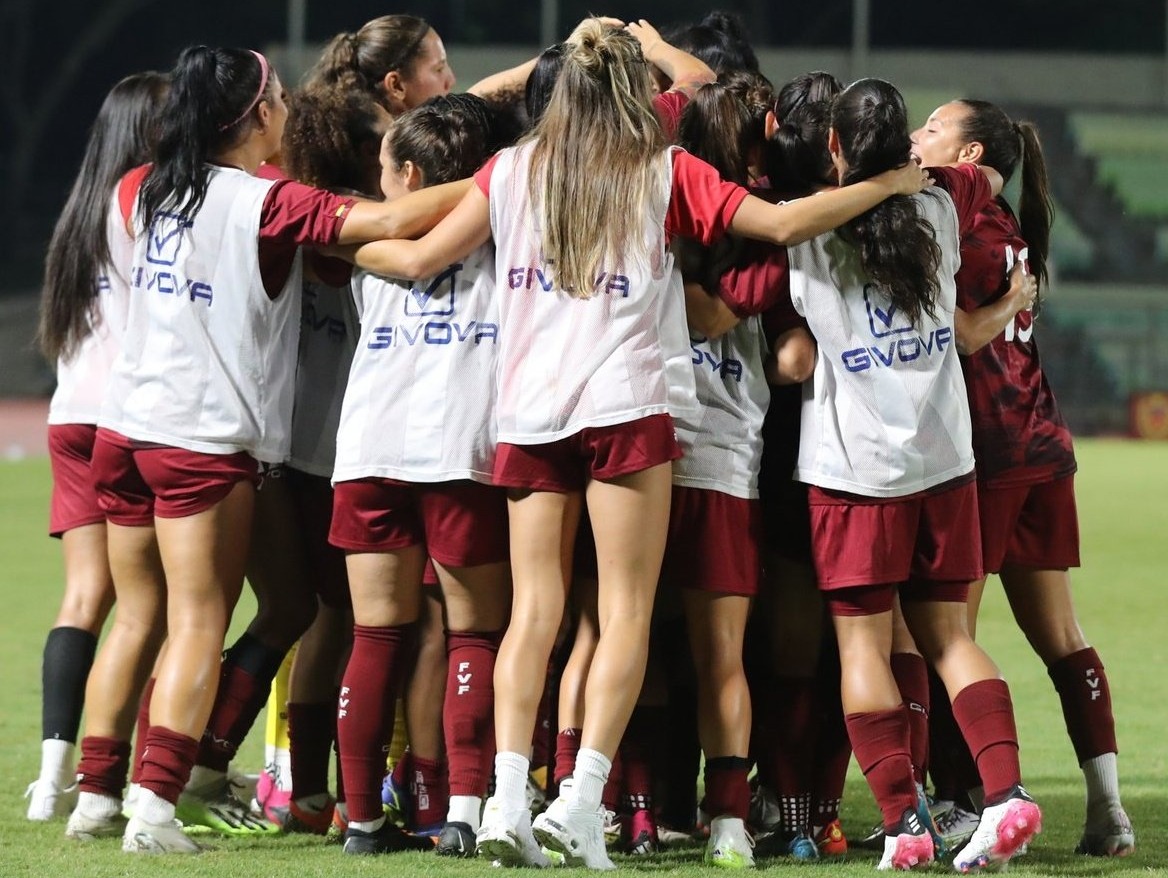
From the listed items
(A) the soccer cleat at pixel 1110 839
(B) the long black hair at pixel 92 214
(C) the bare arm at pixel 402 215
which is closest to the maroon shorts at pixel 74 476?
(B) the long black hair at pixel 92 214

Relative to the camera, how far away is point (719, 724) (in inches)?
161

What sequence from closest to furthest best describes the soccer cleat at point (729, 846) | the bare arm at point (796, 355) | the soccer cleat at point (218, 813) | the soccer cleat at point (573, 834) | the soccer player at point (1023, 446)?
1. the soccer cleat at point (573, 834)
2. the soccer cleat at point (729, 846)
3. the bare arm at point (796, 355)
4. the soccer player at point (1023, 446)
5. the soccer cleat at point (218, 813)

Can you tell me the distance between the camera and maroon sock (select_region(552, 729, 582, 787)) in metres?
4.09

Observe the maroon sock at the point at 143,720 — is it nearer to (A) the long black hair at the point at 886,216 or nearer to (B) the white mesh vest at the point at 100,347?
(B) the white mesh vest at the point at 100,347

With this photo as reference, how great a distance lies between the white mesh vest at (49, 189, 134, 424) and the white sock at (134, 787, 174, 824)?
1.20 metres

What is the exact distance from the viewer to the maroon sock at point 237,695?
461 centimetres

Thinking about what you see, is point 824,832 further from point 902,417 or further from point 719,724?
point 902,417

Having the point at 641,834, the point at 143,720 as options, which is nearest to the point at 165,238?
the point at 143,720

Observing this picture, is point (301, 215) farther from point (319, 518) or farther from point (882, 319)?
point (882, 319)

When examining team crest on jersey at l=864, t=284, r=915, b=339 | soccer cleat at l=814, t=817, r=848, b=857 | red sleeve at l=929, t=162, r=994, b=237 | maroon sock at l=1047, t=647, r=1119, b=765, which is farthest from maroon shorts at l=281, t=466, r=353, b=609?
maroon sock at l=1047, t=647, r=1119, b=765

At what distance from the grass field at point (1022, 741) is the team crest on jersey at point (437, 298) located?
1.31m

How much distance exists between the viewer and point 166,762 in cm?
414

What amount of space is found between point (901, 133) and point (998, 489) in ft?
3.36

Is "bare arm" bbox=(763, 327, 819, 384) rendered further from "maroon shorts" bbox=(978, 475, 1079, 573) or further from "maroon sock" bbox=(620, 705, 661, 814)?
"maroon sock" bbox=(620, 705, 661, 814)
